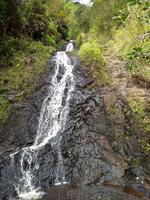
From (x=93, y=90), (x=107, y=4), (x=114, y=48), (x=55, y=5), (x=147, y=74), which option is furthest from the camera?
(x=55, y=5)

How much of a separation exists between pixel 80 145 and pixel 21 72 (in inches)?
189

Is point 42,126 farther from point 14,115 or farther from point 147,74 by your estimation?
point 147,74

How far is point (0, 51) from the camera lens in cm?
1477

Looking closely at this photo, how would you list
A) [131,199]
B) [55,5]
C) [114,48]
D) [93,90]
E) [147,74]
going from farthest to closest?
[55,5] < [114,48] < [147,74] < [93,90] < [131,199]

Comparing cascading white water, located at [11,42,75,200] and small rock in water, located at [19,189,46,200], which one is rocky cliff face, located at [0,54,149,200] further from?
small rock in water, located at [19,189,46,200]

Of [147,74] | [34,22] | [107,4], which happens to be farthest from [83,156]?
[107,4]

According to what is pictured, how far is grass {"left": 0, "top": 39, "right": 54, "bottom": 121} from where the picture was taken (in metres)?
13.1

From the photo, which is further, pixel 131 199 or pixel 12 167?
pixel 12 167

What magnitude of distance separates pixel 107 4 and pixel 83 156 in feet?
42.4

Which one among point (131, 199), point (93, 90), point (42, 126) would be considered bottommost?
point (131, 199)

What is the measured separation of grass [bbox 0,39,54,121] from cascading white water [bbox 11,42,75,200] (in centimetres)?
79

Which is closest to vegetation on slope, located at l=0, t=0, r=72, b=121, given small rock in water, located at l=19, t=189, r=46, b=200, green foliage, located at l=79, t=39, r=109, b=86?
green foliage, located at l=79, t=39, r=109, b=86

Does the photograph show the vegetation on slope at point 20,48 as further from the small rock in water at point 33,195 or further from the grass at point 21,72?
the small rock in water at point 33,195

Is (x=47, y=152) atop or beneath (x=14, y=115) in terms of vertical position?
beneath
